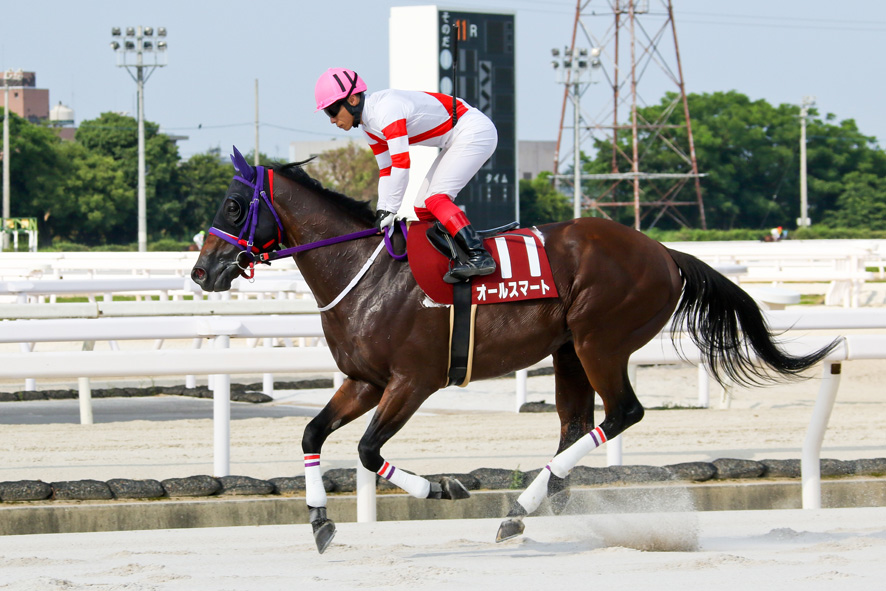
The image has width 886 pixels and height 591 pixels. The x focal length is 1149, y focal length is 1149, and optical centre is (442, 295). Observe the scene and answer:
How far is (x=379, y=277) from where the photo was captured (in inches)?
171

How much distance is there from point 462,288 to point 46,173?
4495 centimetres

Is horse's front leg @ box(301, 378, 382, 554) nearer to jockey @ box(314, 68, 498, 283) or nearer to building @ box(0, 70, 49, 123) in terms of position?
jockey @ box(314, 68, 498, 283)

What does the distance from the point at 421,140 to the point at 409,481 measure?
135 cm

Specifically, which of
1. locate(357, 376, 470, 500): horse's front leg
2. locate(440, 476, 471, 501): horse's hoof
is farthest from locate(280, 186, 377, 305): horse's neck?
locate(440, 476, 471, 501): horse's hoof

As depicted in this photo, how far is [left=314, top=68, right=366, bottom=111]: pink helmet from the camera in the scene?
434 centimetres

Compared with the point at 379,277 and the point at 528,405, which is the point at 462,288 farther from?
the point at 528,405

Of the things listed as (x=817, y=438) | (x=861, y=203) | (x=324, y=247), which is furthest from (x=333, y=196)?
(x=861, y=203)

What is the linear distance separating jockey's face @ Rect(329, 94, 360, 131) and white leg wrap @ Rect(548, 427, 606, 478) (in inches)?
59.1

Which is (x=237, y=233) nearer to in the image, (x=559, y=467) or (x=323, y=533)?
(x=323, y=533)

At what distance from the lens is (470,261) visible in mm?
4285

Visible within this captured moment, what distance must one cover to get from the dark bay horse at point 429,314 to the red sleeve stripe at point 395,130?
15.6 inches

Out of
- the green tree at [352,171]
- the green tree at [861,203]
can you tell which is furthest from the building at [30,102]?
the green tree at [861,203]

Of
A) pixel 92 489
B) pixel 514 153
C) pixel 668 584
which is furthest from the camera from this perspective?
pixel 514 153

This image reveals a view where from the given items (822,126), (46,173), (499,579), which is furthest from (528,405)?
(822,126)
